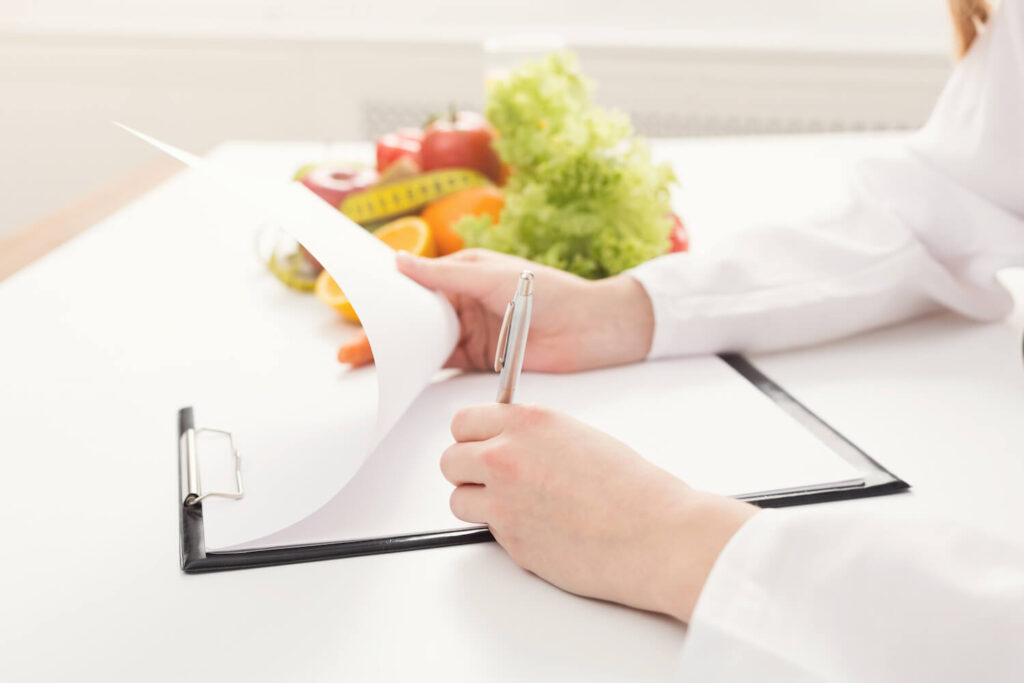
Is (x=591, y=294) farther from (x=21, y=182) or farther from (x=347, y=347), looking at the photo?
(x=21, y=182)

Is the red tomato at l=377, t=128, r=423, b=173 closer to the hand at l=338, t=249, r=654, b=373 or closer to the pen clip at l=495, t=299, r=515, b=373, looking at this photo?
the hand at l=338, t=249, r=654, b=373

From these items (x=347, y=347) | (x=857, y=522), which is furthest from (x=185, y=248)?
(x=857, y=522)

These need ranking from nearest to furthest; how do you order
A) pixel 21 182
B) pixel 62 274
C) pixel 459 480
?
pixel 459 480 → pixel 62 274 → pixel 21 182

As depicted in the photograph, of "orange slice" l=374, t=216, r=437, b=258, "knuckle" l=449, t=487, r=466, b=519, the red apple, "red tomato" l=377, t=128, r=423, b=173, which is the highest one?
"red tomato" l=377, t=128, r=423, b=173

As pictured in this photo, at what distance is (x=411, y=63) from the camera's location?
8.53 ft

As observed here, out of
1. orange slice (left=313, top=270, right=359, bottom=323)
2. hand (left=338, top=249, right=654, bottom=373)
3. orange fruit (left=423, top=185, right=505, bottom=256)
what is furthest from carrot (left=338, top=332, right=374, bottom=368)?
orange fruit (left=423, top=185, right=505, bottom=256)

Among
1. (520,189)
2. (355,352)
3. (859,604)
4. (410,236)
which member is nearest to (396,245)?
(410,236)

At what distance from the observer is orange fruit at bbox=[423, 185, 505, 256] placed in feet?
3.55

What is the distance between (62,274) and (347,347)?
1.40 ft

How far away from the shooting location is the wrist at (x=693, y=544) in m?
0.49

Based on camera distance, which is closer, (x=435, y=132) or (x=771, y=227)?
(x=771, y=227)

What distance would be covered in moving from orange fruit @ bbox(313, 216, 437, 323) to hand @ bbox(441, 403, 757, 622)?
42 centimetres

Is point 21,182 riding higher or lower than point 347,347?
lower

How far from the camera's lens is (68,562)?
0.56 meters
